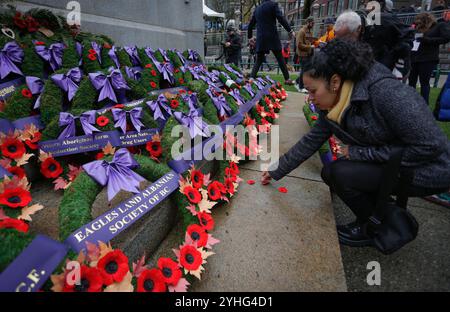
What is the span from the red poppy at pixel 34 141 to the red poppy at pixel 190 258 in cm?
127

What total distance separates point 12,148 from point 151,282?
126cm

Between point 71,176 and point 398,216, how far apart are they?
2048mm

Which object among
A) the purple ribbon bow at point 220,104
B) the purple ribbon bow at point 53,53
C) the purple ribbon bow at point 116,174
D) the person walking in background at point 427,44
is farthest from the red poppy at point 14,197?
the person walking in background at point 427,44

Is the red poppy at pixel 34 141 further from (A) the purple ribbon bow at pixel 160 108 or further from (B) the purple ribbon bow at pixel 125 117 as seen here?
(A) the purple ribbon bow at pixel 160 108

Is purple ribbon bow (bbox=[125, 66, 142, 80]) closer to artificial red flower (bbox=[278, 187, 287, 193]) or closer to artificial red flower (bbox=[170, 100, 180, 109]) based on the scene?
artificial red flower (bbox=[170, 100, 180, 109])

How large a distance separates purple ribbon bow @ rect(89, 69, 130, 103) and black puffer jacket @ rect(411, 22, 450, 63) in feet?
17.6

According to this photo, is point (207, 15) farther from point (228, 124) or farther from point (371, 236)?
point (371, 236)

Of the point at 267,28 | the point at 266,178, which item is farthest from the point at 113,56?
the point at 267,28

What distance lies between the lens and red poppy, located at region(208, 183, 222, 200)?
1.79 m

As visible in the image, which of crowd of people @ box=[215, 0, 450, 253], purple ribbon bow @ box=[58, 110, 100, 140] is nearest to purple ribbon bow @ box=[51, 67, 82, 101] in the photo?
purple ribbon bow @ box=[58, 110, 100, 140]

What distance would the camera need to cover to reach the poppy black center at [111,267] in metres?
1.09

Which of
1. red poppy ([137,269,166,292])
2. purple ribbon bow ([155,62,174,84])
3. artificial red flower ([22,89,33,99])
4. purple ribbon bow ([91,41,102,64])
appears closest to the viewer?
red poppy ([137,269,166,292])

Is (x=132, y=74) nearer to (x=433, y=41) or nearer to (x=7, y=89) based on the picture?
(x=7, y=89)

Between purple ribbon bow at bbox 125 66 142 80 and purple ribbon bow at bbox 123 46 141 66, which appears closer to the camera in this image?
purple ribbon bow at bbox 125 66 142 80
